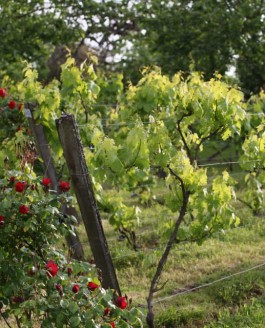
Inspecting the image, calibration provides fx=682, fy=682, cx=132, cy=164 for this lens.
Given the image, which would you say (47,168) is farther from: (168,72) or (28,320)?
(168,72)

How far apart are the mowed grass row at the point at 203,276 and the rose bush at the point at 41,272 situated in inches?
51.0

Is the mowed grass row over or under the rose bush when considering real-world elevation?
under

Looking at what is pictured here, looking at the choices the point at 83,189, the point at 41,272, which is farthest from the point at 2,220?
the point at 83,189

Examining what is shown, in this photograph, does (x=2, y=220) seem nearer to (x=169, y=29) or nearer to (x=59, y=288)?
(x=59, y=288)

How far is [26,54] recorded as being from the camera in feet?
44.5

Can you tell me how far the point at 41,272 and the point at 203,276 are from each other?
3030 millimetres

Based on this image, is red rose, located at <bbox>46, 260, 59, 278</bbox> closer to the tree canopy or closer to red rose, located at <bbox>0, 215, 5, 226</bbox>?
red rose, located at <bbox>0, 215, 5, 226</bbox>

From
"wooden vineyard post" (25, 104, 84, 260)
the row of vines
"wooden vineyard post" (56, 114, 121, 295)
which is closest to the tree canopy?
the row of vines

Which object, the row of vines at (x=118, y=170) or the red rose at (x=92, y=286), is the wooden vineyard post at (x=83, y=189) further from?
the red rose at (x=92, y=286)

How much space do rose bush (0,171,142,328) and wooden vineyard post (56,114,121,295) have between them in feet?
1.38

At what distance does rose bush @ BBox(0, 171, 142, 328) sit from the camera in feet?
10.9

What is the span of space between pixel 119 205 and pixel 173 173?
7.75 feet

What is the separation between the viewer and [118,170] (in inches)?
172

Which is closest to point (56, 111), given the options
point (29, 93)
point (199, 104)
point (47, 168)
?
point (29, 93)
